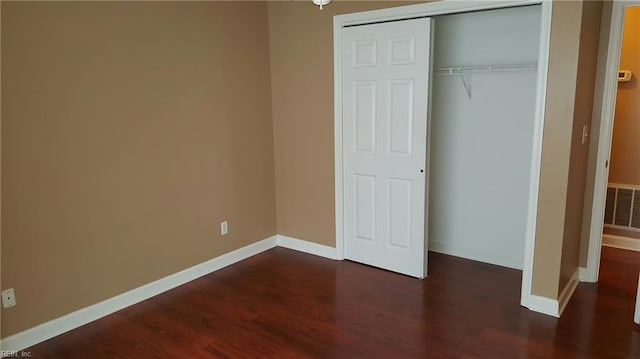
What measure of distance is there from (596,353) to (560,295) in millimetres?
541

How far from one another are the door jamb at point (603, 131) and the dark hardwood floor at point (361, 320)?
10.9 inches

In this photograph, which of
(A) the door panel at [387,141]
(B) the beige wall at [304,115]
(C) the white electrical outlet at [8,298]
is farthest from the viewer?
(B) the beige wall at [304,115]

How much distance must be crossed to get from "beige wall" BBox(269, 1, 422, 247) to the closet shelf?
38.8 inches

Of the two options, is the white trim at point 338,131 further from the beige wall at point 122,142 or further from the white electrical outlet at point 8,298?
the white electrical outlet at point 8,298

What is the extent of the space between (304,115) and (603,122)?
2395 mm

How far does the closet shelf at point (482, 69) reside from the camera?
11.7ft

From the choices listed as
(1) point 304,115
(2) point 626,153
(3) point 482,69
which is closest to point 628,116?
(2) point 626,153

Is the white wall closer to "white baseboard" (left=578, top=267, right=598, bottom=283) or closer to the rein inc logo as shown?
"white baseboard" (left=578, top=267, right=598, bottom=283)

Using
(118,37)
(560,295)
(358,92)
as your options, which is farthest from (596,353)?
(118,37)

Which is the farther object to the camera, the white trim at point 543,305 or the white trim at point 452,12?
the white trim at point 543,305

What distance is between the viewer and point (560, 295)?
3.11m

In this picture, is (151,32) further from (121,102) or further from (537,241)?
(537,241)

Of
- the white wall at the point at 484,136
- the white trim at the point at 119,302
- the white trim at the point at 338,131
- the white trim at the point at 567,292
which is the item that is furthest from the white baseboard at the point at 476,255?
the white trim at the point at 119,302

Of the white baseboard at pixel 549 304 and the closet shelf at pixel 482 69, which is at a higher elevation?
the closet shelf at pixel 482 69
